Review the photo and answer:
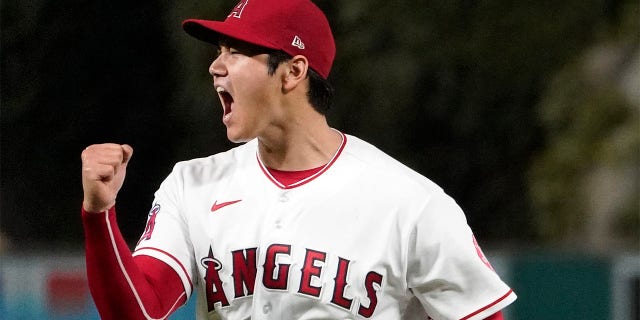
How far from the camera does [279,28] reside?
3139mm

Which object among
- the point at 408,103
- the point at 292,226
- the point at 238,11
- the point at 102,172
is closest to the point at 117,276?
the point at 102,172

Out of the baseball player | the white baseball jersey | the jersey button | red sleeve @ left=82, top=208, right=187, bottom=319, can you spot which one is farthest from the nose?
the jersey button

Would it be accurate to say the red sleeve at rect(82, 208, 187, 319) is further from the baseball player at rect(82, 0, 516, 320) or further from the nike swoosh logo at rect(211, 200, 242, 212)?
the nike swoosh logo at rect(211, 200, 242, 212)

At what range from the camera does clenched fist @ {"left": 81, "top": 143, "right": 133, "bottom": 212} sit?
9.15ft

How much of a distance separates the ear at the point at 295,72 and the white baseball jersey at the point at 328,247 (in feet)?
0.73

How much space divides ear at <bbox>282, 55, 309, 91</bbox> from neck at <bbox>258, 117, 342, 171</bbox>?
0.10 m

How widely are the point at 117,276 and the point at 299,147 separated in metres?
0.59

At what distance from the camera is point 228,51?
315 cm

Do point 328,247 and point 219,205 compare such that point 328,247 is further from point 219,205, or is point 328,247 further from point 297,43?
point 297,43

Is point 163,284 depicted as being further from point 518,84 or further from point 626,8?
point 626,8

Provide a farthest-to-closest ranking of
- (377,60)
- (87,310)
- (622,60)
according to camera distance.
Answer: (622,60) < (377,60) < (87,310)

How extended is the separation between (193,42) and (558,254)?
2.22 metres

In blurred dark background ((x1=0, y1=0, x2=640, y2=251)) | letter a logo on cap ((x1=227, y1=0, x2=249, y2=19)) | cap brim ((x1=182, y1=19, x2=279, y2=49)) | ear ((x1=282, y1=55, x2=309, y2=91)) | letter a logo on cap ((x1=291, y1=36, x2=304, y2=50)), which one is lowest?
blurred dark background ((x1=0, y1=0, x2=640, y2=251))

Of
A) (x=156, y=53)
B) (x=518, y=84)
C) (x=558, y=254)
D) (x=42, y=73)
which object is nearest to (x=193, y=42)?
(x=156, y=53)
